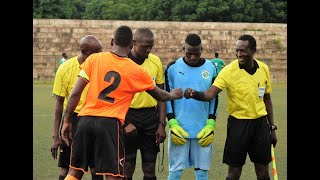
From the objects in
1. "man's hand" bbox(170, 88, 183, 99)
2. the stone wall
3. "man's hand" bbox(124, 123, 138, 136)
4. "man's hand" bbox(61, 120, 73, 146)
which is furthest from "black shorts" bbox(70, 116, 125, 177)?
the stone wall

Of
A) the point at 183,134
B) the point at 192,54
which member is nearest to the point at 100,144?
the point at 183,134

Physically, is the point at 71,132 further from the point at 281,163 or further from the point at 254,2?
the point at 254,2

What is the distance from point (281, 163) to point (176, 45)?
1260 inches

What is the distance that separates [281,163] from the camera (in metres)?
11.7

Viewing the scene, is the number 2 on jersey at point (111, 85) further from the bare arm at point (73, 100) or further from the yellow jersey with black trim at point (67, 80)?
the yellow jersey with black trim at point (67, 80)

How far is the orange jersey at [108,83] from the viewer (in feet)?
23.1

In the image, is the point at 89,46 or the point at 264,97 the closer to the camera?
the point at 89,46

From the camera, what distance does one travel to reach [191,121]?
8406 millimetres

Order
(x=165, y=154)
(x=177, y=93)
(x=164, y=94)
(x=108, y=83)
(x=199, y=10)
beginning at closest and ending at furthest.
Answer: (x=108, y=83) < (x=164, y=94) < (x=177, y=93) < (x=165, y=154) < (x=199, y=10)

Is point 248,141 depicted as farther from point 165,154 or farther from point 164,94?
point 165,154

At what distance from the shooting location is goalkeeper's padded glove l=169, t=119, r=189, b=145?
828cm

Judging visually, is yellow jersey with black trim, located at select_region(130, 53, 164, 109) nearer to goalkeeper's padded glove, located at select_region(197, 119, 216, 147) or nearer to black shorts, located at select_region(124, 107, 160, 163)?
black shorts, located at select_region(124, 107, 160, 163)

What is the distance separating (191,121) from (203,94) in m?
0.49

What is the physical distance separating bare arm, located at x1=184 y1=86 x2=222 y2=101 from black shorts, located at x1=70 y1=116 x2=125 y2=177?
45.7 inches
